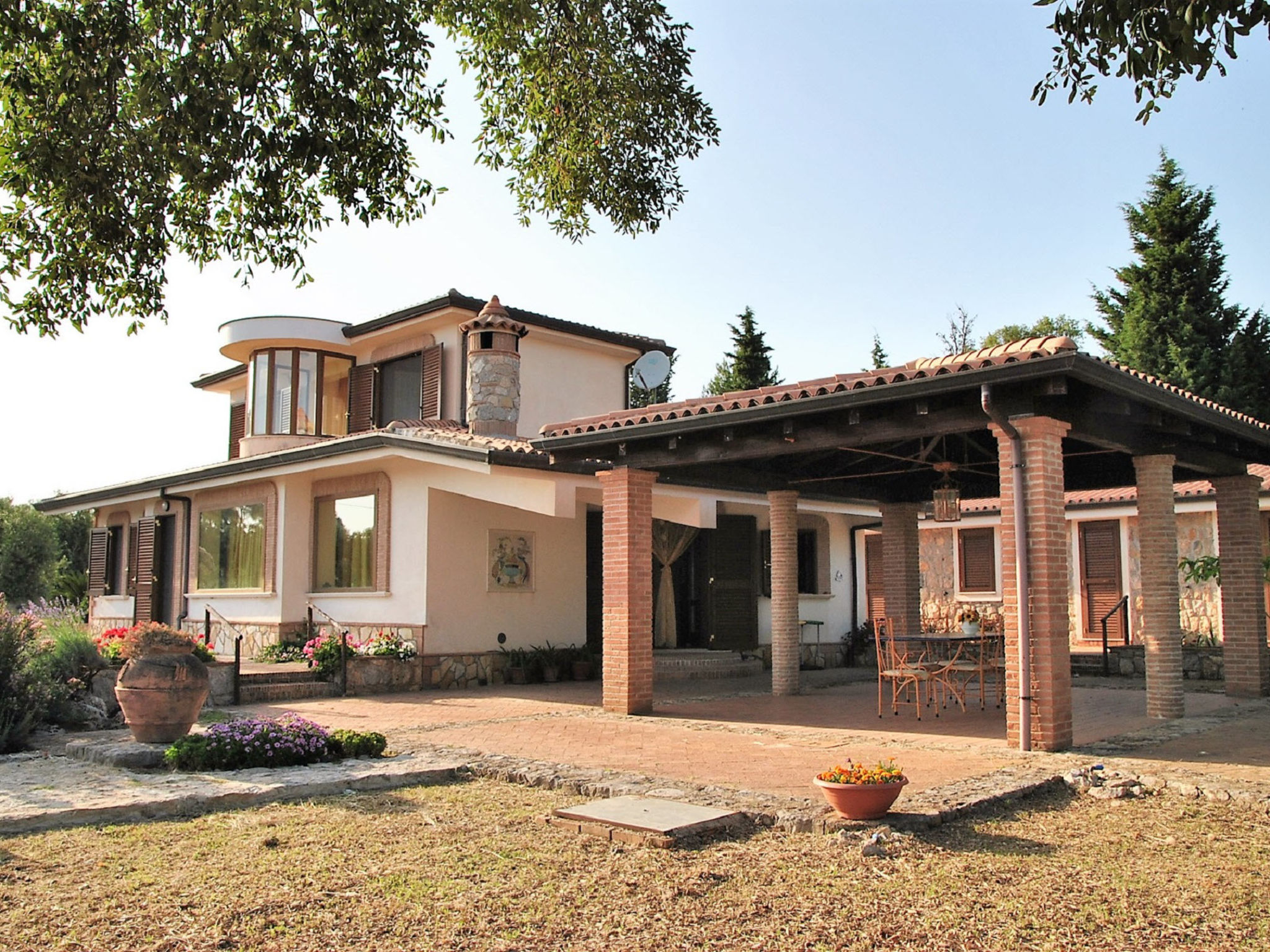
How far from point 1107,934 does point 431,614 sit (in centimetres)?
1076

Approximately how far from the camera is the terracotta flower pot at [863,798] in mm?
5598

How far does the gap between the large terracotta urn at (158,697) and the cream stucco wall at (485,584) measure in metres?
5.22

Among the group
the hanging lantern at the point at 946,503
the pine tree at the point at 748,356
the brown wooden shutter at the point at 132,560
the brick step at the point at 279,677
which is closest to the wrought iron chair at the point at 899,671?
the hanging lantern at the point at 946,503

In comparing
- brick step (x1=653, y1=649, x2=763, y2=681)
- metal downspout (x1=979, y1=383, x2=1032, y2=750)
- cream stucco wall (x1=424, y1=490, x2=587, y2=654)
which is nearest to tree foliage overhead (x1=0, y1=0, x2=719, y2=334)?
metal downspout (x1=979, y1=383, x2=1032, y2=750)

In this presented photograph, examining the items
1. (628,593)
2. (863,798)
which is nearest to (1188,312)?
(628,593)

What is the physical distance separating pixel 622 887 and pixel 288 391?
48.1 feet

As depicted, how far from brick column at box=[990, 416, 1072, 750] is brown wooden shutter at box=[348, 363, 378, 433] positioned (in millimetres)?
12040

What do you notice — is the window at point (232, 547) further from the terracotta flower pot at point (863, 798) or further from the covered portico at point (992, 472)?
the terracotta flower pot at point (863, 798)

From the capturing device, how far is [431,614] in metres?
13.8

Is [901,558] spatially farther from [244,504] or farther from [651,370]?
[244,504]

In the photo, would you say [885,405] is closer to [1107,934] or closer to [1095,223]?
[1107,934]

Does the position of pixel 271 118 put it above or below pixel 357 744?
above

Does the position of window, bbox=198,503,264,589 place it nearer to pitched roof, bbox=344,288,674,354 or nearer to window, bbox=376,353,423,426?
window, bbox=376,353,423,426

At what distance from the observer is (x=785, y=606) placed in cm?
1282
